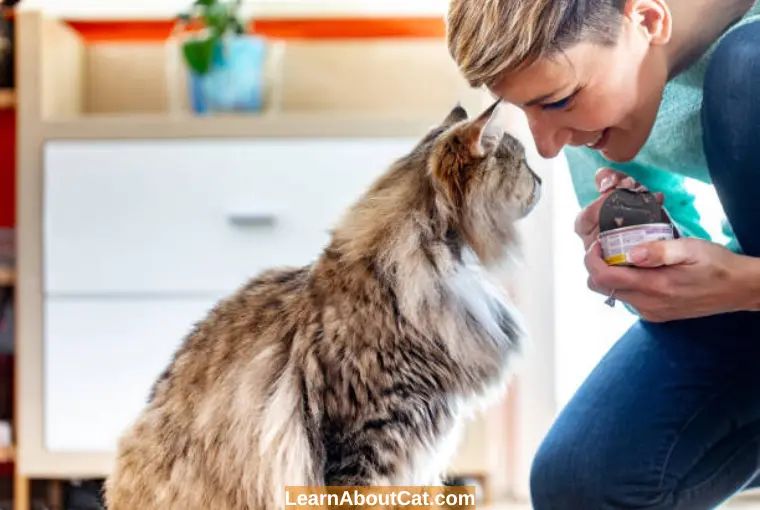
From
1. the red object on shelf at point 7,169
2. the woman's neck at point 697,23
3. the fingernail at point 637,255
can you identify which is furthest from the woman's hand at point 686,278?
the red object on shelf at point 7,169

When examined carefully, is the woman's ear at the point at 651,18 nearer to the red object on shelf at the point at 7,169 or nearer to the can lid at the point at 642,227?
the can lid at the point at 642,227

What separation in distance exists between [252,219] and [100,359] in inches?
18.7

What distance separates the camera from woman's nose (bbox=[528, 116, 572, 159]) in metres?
1.01

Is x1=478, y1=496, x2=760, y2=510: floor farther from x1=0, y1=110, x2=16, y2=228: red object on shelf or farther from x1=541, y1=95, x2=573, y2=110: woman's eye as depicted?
x1=0, y1=110, x2=16, y2=228: red object on shelf

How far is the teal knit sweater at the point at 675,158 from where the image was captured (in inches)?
41.9

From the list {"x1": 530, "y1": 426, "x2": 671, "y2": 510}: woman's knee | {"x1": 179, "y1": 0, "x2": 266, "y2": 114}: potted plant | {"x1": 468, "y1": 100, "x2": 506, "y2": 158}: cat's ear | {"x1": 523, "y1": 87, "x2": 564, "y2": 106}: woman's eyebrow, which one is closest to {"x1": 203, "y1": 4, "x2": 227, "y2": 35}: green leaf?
{"x1": 179, "y1": 0, "x2": 266, "y2": 114}: potted plant

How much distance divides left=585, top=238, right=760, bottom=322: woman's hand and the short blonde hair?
25cm

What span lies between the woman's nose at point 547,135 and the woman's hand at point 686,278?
152mm

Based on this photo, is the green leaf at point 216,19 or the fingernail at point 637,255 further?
the green leaf at point 216,19

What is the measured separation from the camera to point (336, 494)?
3.44ft

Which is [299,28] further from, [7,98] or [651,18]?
[651,18]

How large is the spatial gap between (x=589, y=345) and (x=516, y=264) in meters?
0.99

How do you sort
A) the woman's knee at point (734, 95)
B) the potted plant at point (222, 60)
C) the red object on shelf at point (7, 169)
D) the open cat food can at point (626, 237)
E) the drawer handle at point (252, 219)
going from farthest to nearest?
the red object on shelf at point (7, 169)
the potted plant at point (222, 60)
the drawer handle at point (252, 219)
the open cat food can at point (626, 237)
the woman's knee at point (734, 95)

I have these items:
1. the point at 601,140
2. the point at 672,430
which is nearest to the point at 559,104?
the point at 601,140
